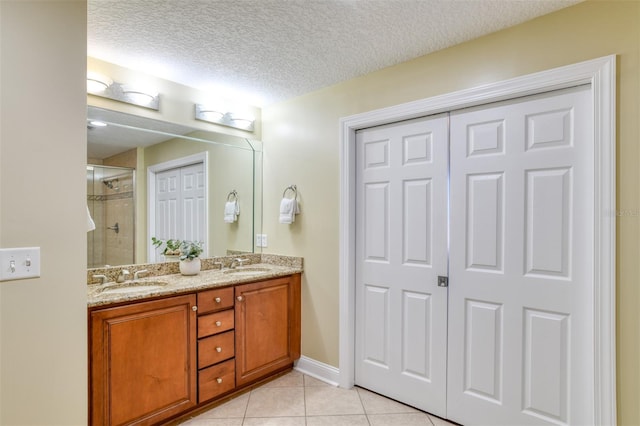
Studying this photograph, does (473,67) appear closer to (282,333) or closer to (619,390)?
(619,390)

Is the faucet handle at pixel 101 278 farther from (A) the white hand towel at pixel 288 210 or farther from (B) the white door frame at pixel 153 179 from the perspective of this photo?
(A) the white hand towel at pixel 288 210

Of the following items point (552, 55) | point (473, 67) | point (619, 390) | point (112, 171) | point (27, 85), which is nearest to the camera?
point (27, 85)

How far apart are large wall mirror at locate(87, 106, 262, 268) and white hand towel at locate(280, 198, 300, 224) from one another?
39 cm

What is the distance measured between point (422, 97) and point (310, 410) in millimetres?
2185

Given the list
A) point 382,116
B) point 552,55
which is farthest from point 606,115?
point 382,116

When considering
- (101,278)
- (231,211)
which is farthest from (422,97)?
(101,278)

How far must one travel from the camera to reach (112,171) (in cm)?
229

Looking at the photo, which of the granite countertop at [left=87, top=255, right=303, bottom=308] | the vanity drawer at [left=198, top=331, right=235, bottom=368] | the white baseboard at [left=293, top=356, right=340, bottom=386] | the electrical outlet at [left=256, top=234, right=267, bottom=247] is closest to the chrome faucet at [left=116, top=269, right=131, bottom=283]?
the granite countertop at [left=87, top=255, right=303, bottom=308]

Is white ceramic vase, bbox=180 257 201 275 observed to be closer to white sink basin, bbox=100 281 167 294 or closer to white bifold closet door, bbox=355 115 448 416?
white sink basin, bbox=100 281 167 294

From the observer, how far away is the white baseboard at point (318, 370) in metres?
2.60

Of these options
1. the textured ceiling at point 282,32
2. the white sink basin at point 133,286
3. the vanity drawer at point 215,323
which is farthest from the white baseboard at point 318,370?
the textured ceiling at point 282,32

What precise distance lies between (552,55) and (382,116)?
0.99m

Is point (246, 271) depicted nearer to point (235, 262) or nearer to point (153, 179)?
point (235, 262)

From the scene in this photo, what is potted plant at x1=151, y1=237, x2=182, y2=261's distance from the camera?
252 centimetres
